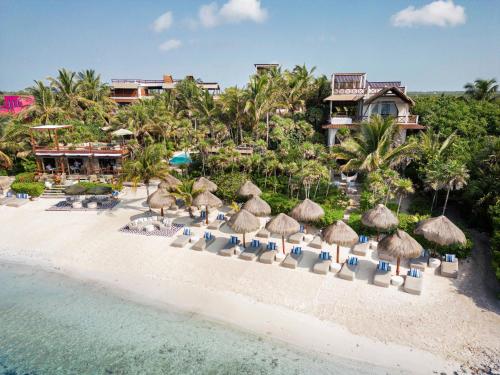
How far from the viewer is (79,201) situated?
2577 cm

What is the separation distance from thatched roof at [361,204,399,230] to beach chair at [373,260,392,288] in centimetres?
192

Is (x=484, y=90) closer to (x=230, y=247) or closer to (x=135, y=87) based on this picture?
(x=230, y=247)

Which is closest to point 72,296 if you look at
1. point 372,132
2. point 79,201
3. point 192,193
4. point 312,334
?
point 192,193

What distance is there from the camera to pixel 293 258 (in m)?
16.5

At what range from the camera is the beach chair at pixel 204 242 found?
18.1 m

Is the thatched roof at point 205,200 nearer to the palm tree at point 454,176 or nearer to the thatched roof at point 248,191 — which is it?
the thatched roof at point 248,191

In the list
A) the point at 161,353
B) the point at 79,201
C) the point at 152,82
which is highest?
the point at 152,82

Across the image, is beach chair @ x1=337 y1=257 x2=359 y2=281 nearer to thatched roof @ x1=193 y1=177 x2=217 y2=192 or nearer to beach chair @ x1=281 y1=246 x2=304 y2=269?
beach chair @ x1=281 y1=246 x2=304 y2=269

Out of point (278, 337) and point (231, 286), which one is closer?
point (278, 337)

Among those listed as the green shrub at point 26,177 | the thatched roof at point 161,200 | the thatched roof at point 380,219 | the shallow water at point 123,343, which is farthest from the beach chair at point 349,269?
the green shrub at point 26,177

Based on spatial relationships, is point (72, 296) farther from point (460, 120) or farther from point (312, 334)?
point (460, 120)

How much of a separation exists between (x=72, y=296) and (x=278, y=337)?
9.59 metres

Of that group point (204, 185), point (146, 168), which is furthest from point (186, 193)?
point (146, 168)

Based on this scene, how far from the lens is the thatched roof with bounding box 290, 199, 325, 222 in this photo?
722 inches
